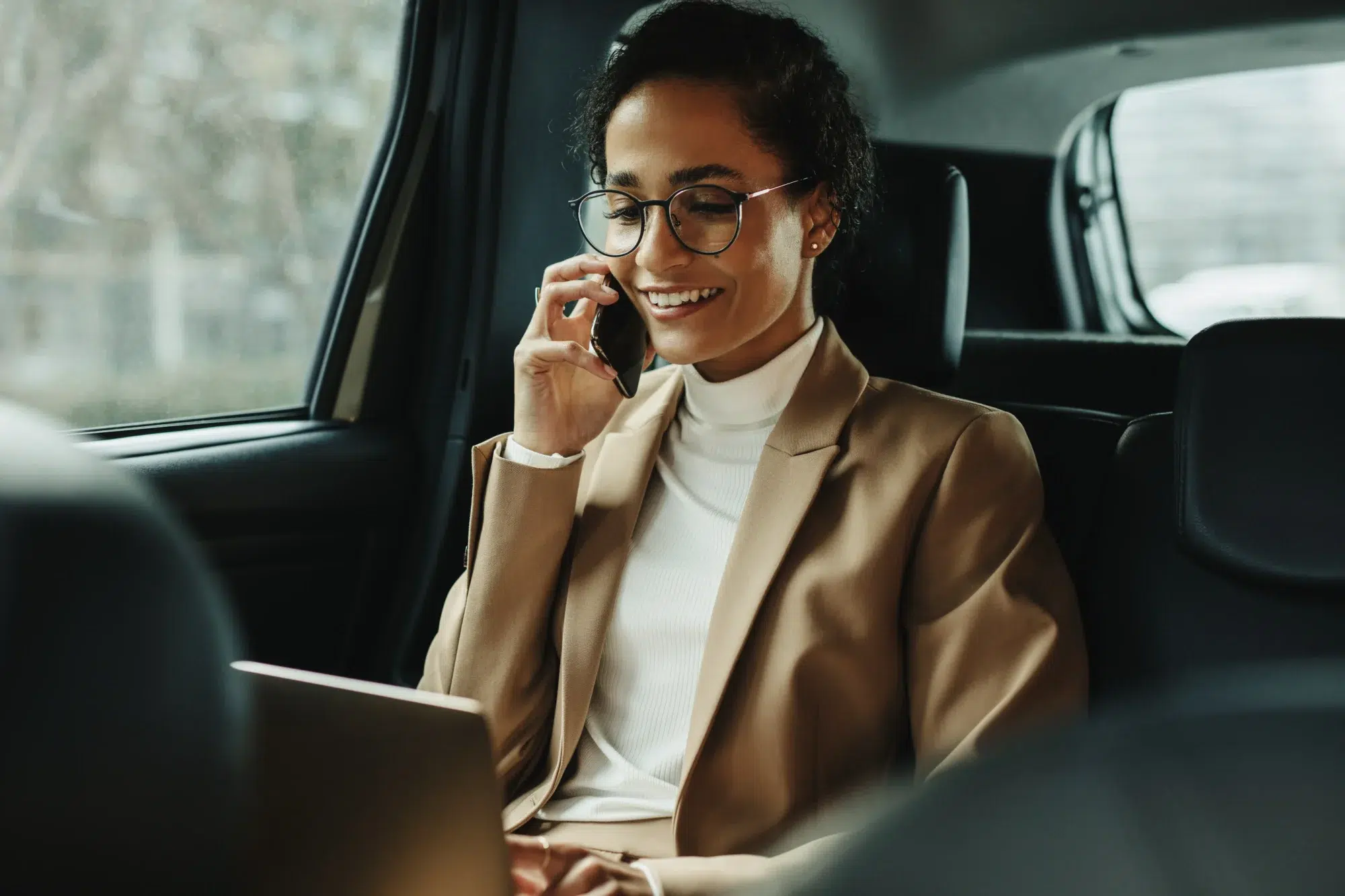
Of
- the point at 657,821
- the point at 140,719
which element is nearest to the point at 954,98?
the point at 657,821

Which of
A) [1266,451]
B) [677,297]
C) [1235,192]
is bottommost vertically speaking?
[1266,451]

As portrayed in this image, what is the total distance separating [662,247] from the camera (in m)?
1.49

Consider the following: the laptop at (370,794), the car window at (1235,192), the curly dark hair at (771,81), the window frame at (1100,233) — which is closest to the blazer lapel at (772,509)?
the curly dark hair at (771,81)

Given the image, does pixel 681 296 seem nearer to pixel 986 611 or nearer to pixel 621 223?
pixel 621 223

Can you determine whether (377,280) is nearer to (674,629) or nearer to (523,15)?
(523,15)

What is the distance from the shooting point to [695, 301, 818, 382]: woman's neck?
62.2 inches

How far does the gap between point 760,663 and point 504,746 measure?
1.11ft

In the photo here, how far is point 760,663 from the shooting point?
4.56ft

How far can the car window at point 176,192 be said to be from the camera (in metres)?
1.74

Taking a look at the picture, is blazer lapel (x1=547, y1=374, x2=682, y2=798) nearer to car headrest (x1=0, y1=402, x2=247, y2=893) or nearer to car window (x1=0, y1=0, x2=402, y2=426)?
car window (x1=0, y1=0, x2=402, y2=426)

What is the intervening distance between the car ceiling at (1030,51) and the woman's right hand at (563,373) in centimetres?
75

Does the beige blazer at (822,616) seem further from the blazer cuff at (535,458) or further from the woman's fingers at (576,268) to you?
the woman's fingers at (576,268)

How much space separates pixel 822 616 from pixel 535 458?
0.40 m

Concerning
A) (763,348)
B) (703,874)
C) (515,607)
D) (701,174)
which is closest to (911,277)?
(763,348)
